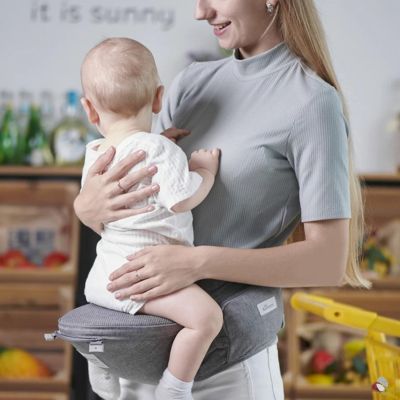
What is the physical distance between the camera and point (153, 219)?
64.1 inches

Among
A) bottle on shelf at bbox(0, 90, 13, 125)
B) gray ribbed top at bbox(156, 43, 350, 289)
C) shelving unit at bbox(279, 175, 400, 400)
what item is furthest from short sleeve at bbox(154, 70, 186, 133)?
bottle on shelf at bbox(0, 90, 13, 125)

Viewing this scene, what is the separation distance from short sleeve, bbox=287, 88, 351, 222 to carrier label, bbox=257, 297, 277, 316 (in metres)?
0.19

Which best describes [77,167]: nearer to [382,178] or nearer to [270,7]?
[382,178]

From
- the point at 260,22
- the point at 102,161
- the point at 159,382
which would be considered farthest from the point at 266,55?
the point at 159,382

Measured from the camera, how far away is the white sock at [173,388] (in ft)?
5.24

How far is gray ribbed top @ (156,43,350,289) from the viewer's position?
1634 millimetres

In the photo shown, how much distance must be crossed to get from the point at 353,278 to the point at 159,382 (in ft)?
1.58

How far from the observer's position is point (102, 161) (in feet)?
5.57

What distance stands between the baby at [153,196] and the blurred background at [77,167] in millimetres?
2568

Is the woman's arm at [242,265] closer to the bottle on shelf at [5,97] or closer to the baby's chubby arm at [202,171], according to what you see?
the baby's chubby arm at [202,171]

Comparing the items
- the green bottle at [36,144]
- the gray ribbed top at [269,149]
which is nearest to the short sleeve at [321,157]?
the gray ribbed top at [269,149]

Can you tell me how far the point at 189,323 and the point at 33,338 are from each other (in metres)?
3.13

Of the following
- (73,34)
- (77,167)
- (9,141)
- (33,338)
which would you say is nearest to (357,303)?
(77,167)

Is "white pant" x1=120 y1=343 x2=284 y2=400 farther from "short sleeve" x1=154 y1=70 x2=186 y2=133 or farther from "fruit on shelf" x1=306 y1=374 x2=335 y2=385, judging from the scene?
"fruit on shelf" x1=306 y1=374 x2=335 y2=385
